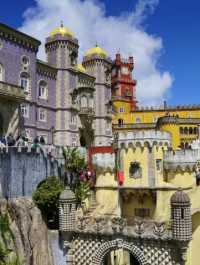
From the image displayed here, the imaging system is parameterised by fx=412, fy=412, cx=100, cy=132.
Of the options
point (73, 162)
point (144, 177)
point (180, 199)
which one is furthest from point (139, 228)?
point (73, 162)

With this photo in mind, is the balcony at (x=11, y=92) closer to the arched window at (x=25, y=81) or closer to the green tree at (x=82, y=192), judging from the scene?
the arched window at (x=25, y=81)

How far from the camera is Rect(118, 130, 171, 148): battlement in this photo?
34406mm

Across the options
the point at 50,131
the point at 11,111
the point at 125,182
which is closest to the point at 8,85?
the point at 11,111

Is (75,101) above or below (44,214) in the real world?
above

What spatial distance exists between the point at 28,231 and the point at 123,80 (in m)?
55.7

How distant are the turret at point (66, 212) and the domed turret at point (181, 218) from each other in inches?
269

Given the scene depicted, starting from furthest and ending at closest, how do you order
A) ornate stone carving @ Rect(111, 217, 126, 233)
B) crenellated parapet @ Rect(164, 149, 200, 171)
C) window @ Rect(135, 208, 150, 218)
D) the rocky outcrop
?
window @ Rect(135, 208, 150, 218) → crenellated parapet @ Rect(164, 149, 200, 171) → the rocky outcrop → ornate stone carving @ Rect(111, 217, 126, 233)

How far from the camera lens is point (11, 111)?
4069 centimetres

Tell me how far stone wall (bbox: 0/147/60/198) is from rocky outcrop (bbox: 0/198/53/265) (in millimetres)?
1113

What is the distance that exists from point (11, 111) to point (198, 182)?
1932 cm

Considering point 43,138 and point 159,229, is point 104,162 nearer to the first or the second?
point 159,229

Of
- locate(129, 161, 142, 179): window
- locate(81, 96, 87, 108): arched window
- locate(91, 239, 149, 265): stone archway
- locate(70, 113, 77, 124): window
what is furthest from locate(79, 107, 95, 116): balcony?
locate(91, 239, 149, 265): stone archway

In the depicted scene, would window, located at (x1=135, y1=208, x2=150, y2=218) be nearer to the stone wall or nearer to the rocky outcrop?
the stone wall

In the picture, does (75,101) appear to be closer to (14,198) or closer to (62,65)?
(62,65)
